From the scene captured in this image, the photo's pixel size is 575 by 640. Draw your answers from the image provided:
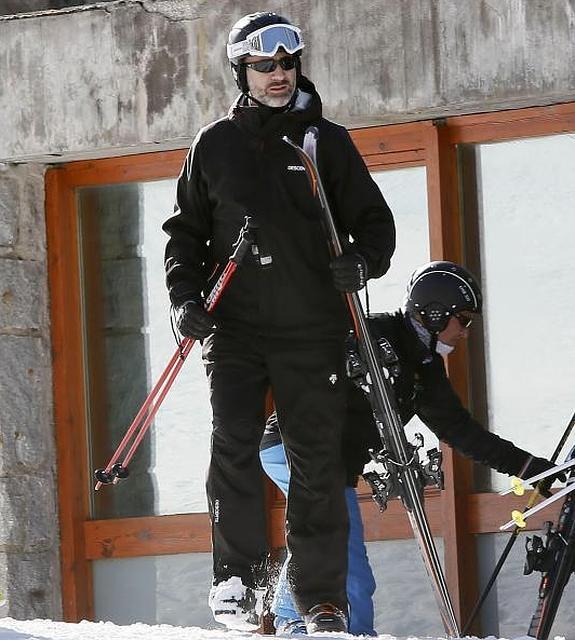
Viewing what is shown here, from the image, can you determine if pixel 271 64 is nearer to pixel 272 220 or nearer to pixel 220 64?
pixel 272 220

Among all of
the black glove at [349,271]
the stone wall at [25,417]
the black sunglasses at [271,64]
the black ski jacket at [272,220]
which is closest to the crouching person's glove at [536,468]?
the black ski jacket at [272,220]

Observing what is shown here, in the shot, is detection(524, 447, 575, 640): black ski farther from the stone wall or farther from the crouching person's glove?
the stone wall

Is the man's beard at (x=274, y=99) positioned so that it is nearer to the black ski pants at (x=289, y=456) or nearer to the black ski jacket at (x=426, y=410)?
the black ski pants at (x=289, y=456)

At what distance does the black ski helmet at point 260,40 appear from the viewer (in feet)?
21.7

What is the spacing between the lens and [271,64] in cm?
662

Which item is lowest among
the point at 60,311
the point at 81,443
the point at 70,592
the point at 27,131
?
the point at 70,592

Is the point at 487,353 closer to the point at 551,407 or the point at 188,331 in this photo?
the point at 551,407

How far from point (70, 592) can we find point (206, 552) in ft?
2.17

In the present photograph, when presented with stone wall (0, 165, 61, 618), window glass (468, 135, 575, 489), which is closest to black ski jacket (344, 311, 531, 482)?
window glass (468, 135, 575, 489)

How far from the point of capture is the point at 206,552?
9.01m

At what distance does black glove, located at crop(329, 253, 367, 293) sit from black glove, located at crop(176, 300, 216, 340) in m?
0.42

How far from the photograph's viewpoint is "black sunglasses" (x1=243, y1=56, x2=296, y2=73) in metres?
6.62

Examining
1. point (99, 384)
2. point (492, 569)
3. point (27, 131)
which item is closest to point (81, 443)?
point (99, 384)

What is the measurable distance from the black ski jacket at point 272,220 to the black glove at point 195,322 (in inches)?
4.0
